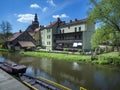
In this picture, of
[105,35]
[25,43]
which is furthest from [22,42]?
[105,35]

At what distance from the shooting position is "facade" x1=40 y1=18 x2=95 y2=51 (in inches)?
1938

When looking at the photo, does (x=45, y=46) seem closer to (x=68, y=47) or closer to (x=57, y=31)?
(x=57, y=31)

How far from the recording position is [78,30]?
52094mm

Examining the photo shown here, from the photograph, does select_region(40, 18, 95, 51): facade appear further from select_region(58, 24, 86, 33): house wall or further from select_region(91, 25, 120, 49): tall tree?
select_region(91, 25, 120, 49): tall tree

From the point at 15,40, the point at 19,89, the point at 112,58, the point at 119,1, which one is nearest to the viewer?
the point at 19,89

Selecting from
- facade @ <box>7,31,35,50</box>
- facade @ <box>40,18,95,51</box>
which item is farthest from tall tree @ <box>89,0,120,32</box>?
facade @ <box>7,31,35,50</box>

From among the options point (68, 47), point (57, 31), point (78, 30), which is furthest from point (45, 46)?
point (78, 30)

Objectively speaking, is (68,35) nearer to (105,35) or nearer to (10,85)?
(105,35)

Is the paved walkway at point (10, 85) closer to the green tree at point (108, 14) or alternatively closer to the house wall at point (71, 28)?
the green tree at point (108, 14)

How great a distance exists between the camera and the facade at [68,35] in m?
49.2

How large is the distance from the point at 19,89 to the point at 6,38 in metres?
68.9

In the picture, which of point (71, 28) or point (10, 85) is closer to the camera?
point (10, 85)

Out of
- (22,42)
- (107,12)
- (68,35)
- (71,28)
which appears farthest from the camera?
(22,42)

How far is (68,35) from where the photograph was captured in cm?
5569
